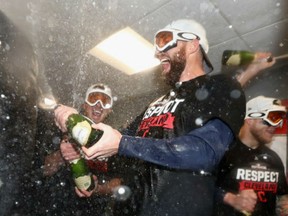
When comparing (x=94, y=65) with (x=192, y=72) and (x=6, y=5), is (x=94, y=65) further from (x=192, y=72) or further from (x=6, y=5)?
(x=192, y=72)

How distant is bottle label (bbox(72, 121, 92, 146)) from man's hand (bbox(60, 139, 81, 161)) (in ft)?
2.68

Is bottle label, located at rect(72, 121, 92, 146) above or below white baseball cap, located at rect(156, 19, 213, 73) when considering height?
below

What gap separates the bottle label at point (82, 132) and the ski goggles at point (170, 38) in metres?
1.13

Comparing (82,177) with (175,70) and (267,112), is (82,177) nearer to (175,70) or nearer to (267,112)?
(175,70)

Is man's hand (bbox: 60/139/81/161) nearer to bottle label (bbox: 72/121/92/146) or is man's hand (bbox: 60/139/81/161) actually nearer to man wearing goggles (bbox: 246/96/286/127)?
bottle label (bbox: 72/121/92/146)

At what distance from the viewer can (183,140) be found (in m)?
1.68

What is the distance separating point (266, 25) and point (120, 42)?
2.39 metres

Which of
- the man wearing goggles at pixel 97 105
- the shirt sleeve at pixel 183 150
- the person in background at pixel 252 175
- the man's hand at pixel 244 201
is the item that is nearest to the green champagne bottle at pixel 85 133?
the shirt sleeve at pixel 183 150

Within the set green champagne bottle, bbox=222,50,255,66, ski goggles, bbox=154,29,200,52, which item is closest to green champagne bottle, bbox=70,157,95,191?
ski goggles, bbox=154,29,200,52

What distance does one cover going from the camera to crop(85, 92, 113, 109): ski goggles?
12.8 ft

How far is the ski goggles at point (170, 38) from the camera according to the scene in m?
2.43

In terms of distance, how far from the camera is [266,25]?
446cm

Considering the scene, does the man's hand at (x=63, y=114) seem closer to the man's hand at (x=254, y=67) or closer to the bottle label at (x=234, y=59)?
the man's hand at (x=254, y=67)

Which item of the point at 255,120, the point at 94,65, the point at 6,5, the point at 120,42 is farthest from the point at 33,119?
the point at 94,65
